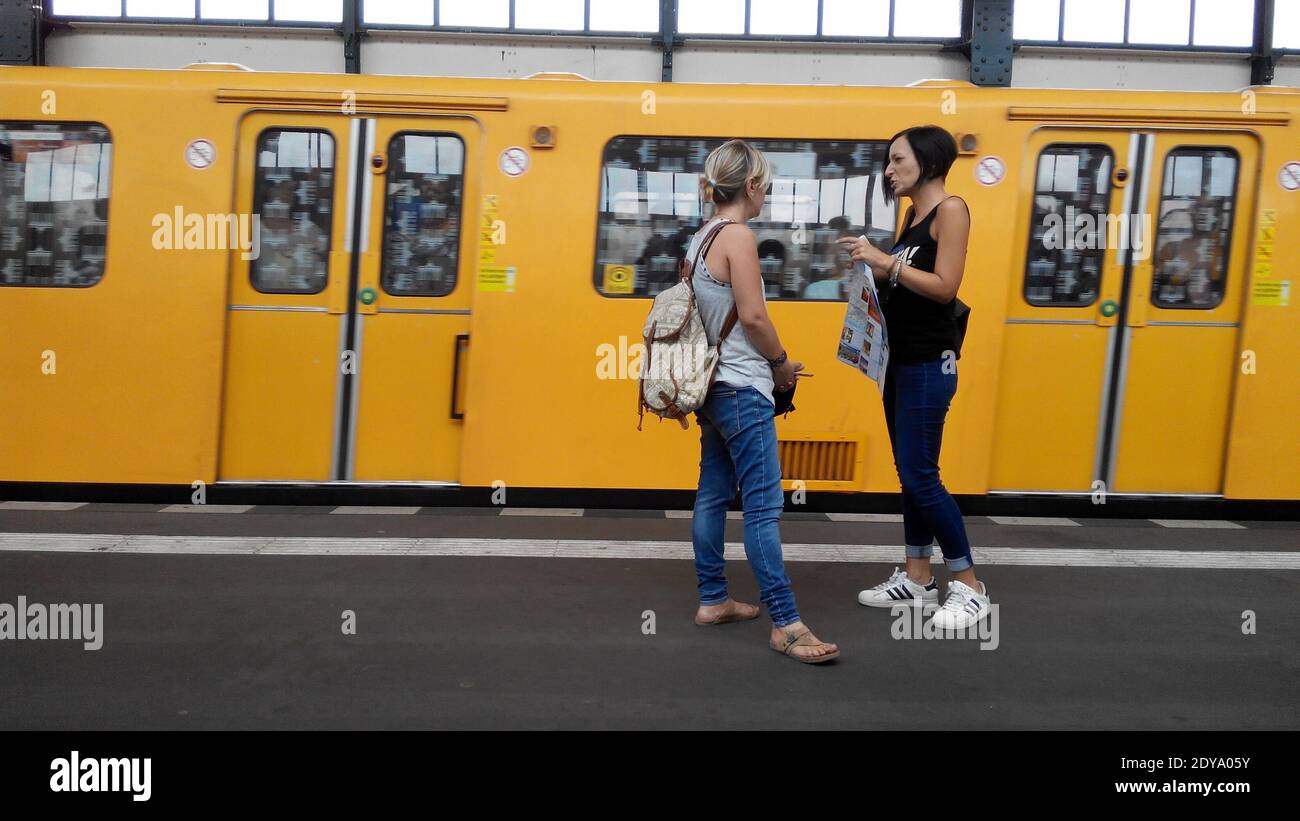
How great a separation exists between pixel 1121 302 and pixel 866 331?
2.85 metres

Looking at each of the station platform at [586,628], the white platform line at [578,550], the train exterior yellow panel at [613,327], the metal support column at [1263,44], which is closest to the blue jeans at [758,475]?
the station platform at [586,628]

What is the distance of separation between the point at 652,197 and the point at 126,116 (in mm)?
3135

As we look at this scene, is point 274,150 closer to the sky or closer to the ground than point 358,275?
closer to the sky

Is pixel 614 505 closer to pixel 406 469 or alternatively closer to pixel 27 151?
pixel 406 469

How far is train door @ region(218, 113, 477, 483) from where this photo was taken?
5965 mm

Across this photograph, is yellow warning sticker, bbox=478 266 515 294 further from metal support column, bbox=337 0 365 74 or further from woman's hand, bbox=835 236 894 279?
metal support column, bbox=337 0 365 74

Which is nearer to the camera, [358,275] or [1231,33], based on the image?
[358,275]

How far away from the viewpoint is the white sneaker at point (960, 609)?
402 centimetres

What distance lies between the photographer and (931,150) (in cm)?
388

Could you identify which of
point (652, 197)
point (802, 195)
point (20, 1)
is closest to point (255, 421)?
point (652, 197)

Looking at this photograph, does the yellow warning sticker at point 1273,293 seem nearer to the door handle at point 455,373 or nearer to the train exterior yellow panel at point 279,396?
the door handle at point 455,373

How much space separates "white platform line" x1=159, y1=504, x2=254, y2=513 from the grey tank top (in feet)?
11.7

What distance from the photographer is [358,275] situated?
5.97 meters

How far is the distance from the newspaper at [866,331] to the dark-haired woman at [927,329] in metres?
0.08
